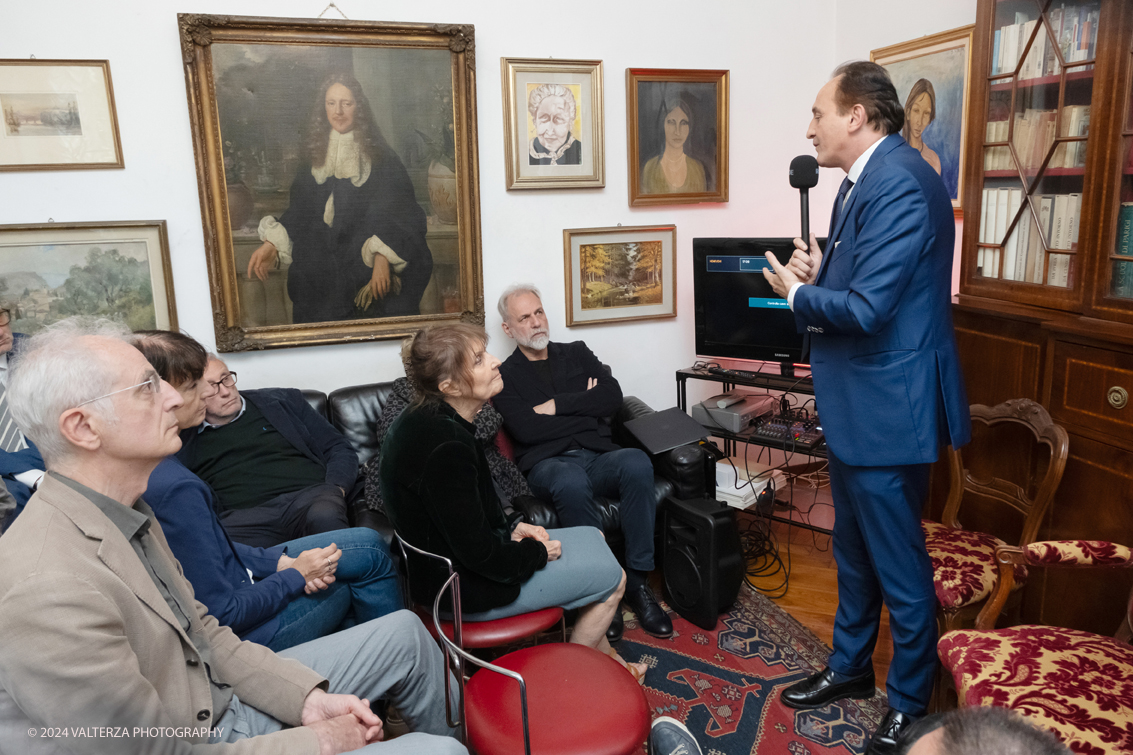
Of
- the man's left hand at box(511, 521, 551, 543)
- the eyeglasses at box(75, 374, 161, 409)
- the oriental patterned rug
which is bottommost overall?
the oriental patterned rug

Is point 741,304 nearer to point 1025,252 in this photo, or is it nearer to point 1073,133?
point 1025,252

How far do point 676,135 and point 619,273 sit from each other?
2.56 feet

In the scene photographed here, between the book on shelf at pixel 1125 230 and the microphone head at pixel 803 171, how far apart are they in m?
0.88

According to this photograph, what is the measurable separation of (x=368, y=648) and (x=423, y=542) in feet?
1.01

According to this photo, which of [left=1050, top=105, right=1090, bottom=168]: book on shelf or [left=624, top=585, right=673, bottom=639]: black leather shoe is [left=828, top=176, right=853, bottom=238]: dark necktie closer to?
[left=1050, top=105, right=1090, bottom=168]: book on shelf

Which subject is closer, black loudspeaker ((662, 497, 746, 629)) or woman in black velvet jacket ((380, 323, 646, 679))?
woman in black velvet jacket ((380, 323, 646, 679))

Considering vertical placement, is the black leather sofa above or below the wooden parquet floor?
above

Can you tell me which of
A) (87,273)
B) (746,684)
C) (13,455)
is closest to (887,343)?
(746,684)

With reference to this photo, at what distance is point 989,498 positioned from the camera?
2865mm

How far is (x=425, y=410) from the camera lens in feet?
6.88

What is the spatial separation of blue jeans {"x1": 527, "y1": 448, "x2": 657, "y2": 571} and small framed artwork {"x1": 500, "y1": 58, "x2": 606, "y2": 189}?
147 centimetres

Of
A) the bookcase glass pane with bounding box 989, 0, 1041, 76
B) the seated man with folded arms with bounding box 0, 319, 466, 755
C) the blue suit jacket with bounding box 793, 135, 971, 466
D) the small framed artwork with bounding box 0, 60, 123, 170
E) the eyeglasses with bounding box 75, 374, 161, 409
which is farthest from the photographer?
the small framed artwork with bounding box 0, 60, 123, 170

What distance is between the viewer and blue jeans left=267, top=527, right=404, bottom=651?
2244 millimetres

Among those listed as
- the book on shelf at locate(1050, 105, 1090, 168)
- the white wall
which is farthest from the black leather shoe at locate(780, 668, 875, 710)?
the white wall
